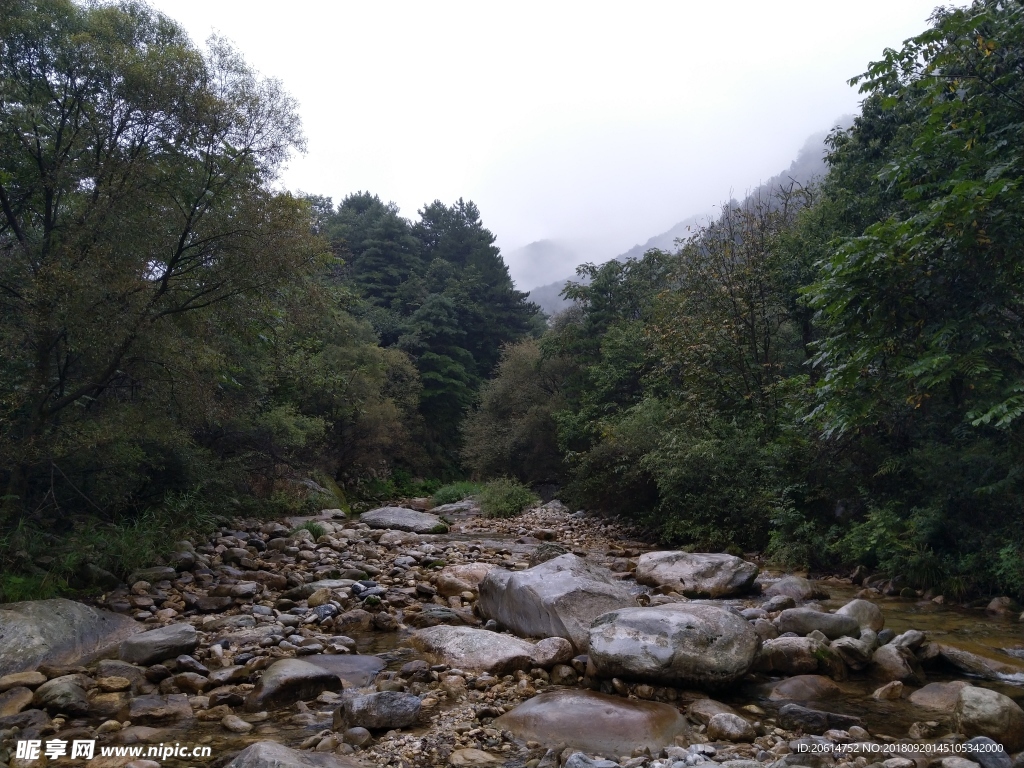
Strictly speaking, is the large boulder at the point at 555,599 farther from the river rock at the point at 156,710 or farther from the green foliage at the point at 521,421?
the green foliage at the point at 521,421

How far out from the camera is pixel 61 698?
532 cm

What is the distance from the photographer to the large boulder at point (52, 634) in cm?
614

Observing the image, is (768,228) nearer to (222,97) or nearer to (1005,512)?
(1005,512)

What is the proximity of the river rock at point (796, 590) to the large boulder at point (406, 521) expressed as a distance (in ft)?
31.2

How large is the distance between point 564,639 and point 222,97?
8949 mm

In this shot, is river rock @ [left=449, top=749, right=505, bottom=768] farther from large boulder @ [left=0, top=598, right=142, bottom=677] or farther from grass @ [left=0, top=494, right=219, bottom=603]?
grass @ [left=0, top=494, right=219, bottom=603]

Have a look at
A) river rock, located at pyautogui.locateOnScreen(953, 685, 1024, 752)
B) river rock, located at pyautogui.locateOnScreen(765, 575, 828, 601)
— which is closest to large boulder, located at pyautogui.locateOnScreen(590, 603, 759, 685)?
river rock, located at pyautogui.locateOnScreen(953, 685, 1024, 752)

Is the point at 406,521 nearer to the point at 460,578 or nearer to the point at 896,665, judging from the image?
the point at 460,578

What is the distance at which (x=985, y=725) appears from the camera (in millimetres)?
4609

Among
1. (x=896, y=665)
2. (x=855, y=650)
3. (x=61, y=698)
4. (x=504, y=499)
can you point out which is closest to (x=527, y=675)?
(x=855, y=650)

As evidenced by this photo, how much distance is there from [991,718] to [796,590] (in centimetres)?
485

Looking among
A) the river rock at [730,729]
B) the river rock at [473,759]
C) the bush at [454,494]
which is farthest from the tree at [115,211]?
the bush at [454,494]

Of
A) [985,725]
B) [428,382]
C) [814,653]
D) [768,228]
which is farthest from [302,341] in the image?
[985,725]

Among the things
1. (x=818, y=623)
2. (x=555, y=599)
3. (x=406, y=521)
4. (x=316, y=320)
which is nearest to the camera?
(x=818, y=623)
